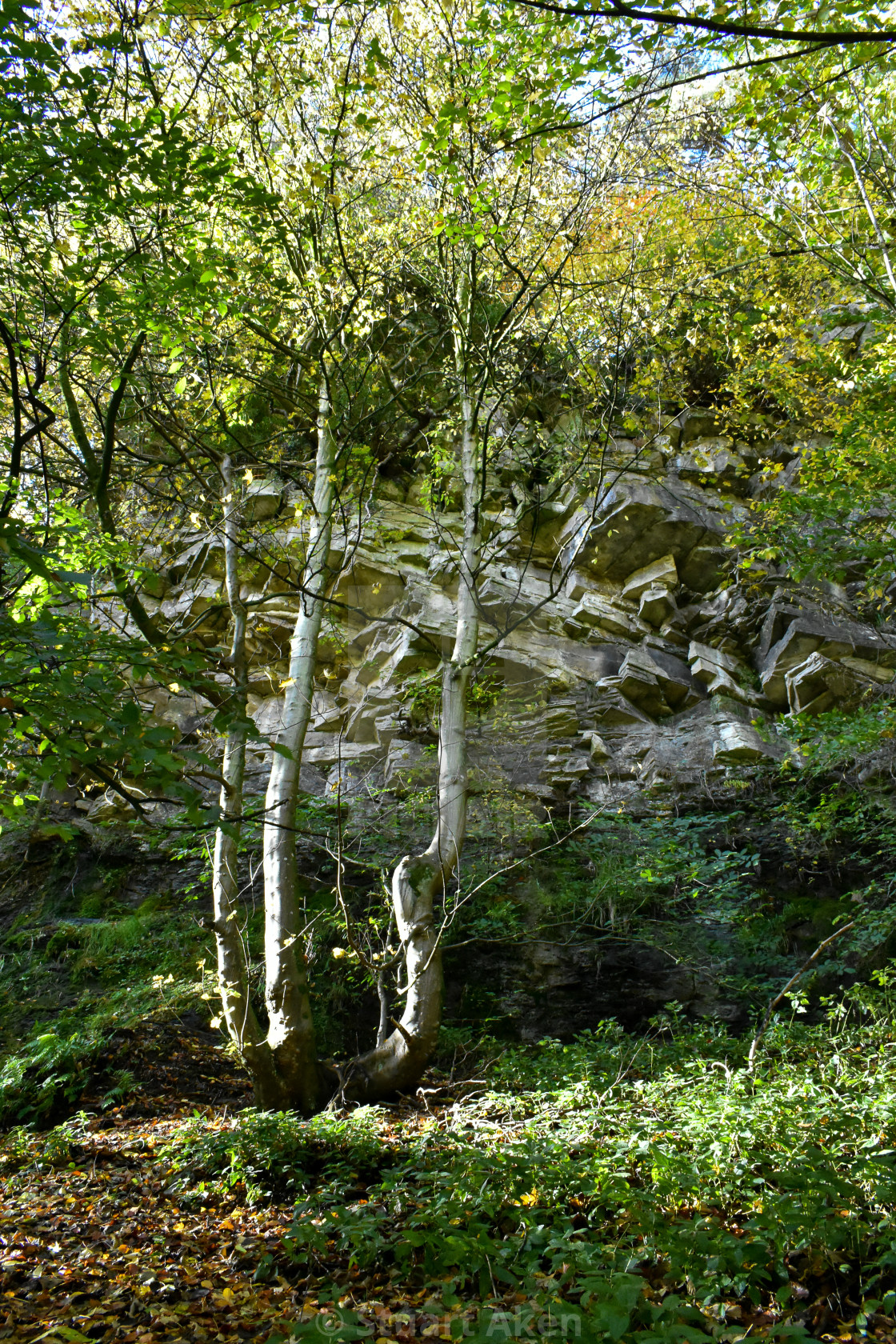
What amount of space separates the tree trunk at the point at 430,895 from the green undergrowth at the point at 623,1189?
388mm

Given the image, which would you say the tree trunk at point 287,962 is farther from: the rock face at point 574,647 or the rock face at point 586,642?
the rock face at point 586,642

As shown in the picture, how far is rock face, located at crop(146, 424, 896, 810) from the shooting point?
11227 millimetres

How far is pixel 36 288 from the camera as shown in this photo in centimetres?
659

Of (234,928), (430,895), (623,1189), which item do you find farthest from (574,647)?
(623,1189)

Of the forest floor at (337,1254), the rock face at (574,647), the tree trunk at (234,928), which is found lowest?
the forest floor at (337,1254)

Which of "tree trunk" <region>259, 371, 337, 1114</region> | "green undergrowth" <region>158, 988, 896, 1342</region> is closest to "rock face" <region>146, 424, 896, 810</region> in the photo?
"tree trunk" <region>259, 371, 337, 1114</region>

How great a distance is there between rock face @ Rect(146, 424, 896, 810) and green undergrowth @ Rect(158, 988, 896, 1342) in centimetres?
549

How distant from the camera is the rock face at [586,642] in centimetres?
1123

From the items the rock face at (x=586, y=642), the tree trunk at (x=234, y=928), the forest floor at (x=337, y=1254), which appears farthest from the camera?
the rock face at (x=586, y=642)

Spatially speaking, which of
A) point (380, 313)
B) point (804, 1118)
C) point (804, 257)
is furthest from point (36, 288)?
point (804, 257)

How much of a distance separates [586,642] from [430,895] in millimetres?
7628

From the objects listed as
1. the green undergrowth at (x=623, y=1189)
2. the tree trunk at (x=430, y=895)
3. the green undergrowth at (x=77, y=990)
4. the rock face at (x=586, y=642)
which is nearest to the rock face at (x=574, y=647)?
the rock face at (x=586, y=642)

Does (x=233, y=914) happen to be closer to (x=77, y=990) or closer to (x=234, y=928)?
(x=234, y=928)

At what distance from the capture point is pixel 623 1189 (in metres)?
3.63
